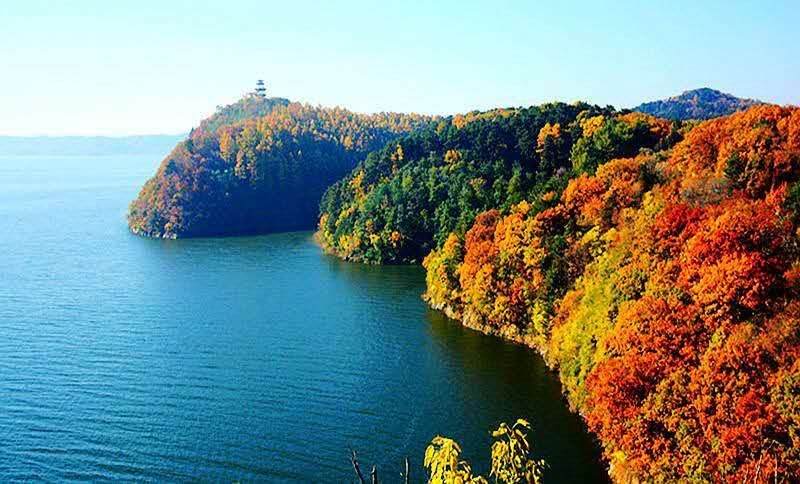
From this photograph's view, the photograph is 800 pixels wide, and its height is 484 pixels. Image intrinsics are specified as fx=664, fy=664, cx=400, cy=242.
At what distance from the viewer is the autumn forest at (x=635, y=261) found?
25.5m

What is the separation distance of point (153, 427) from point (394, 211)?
169ft

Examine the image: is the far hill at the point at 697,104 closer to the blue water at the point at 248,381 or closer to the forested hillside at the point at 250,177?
the forested hillside at the point at 250,177

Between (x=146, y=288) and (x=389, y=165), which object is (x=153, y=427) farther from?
(x=389, y=165)

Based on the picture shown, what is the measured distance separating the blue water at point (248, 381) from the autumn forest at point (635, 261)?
3288 mm

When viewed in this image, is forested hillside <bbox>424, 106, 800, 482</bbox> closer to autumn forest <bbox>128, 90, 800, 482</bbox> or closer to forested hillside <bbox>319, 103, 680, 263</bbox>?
autumn forest <bbox>128, 90, 800, 482</bbox>

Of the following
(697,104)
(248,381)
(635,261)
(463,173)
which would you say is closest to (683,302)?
(635,261)

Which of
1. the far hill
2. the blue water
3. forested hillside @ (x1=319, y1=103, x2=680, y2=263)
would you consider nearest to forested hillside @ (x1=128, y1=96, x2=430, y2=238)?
forested hillside @ (x1=319, y1=103, x2=680, y2=263)

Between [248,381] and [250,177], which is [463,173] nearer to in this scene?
[248,381]

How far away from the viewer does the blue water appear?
3089cm

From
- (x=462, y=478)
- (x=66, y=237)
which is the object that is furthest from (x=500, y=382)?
(x=66, y=237)

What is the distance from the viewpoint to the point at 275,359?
43938mm

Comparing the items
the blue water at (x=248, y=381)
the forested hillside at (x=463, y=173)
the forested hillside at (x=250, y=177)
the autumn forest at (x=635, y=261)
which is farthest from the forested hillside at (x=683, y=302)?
the forested hillside at (x=250, y=177)

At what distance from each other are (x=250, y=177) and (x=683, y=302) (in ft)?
344

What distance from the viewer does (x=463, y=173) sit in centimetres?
8225
